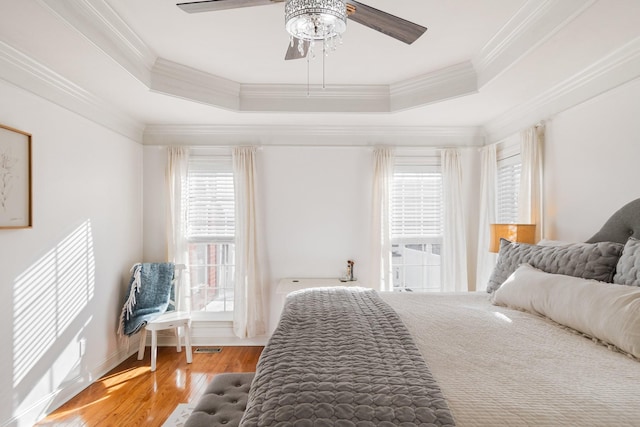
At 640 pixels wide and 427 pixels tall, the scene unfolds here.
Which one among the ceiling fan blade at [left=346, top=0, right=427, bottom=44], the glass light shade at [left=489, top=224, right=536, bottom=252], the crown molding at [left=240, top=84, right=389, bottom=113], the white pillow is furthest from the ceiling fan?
the glass light shade at [left=489, top=224, right=536, bottom=252]

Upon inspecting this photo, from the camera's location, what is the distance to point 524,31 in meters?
2.38

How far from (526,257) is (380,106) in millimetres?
2046

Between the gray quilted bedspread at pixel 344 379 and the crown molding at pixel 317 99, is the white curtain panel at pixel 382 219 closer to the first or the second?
the crown molding at pixel 317 99

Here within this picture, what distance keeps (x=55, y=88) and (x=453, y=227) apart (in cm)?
401

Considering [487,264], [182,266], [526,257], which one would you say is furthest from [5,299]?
[487,264]

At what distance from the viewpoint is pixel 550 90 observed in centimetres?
300

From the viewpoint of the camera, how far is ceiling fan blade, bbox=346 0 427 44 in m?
1.69

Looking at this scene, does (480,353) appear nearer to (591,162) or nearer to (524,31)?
(591,162)

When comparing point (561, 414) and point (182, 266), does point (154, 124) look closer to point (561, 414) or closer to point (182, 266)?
point (182, 266)

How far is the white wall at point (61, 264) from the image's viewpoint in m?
2.39

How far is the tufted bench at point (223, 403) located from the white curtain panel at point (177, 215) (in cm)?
221

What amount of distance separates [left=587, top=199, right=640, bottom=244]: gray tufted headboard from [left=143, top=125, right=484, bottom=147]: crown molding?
2.23 meters

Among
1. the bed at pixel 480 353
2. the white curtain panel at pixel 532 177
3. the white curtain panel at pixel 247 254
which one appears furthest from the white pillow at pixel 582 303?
the white curtain panel at pixel 247 254

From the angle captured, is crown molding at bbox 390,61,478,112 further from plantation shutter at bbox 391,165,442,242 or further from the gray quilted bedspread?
the gray quilted bedspread
